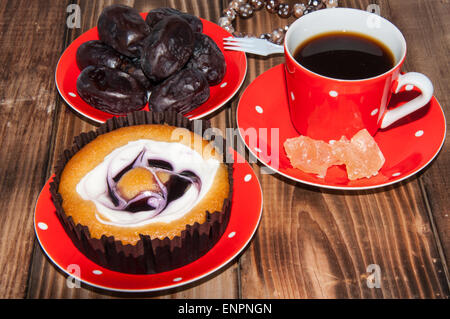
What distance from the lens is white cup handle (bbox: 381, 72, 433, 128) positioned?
1.11m

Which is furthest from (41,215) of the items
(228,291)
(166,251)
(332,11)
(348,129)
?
(332,11)

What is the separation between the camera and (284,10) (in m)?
1.54

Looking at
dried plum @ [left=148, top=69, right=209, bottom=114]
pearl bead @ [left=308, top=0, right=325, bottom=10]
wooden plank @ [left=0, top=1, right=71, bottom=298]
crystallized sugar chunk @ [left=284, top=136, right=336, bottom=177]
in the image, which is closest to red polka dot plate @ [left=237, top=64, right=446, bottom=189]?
crystallized sugar chunk @ [left=284, top=136, right=336, bottom=177]

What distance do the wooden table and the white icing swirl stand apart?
155mm

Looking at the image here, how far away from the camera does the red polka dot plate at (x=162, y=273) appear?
0.95 m

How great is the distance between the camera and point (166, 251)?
95 cm

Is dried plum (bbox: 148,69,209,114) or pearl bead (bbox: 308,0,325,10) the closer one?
dried plum (bbox: 148,69,209,114)

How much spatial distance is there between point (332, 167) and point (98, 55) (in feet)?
2.10

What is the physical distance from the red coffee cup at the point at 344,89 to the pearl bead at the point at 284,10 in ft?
1.12

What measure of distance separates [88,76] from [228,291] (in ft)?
1.98

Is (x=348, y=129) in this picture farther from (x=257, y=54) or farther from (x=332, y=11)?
(x=257, y=54)

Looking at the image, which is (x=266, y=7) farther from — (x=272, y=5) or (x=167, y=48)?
(x=167, y=48)

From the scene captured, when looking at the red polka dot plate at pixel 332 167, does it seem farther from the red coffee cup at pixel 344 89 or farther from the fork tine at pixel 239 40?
the fork tine at pixel 239 40

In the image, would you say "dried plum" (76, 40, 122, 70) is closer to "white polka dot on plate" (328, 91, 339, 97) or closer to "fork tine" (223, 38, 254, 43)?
"fork tine" (223, 38, 254, 43)
